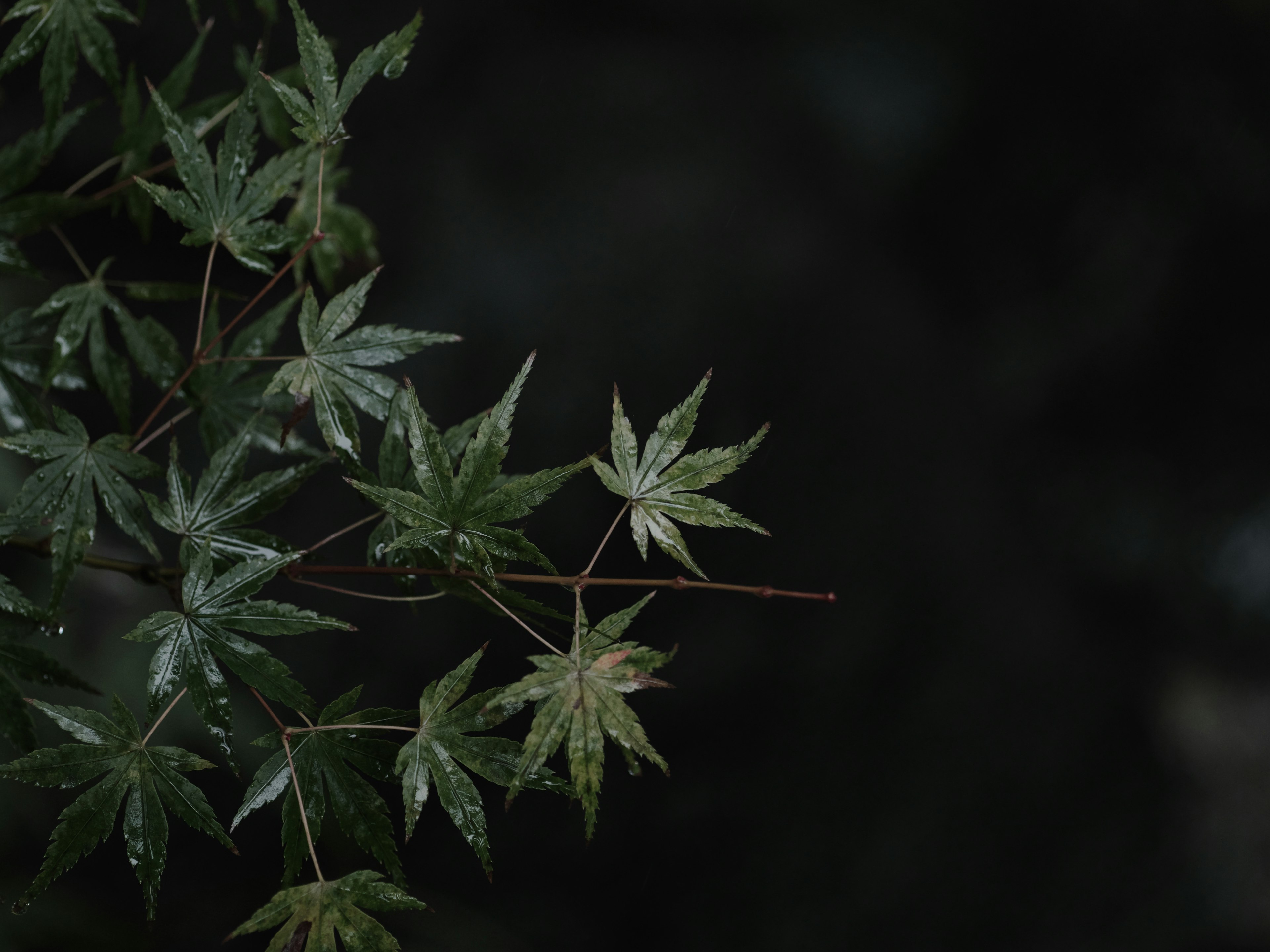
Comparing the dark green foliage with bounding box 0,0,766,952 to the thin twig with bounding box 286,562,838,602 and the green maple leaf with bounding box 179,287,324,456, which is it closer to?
the thin twig with bounding box 286,562,838,602

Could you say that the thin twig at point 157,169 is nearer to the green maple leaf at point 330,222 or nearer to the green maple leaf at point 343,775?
the green maple leaf at point 330,222

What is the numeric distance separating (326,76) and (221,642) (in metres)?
0.71

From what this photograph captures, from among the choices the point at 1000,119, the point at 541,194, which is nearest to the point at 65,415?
the point at 541,194

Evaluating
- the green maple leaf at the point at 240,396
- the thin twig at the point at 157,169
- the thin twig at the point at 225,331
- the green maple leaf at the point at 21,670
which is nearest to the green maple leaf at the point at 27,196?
the thin twig at the point at 157,169

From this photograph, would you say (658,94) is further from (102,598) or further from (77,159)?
(102,598)

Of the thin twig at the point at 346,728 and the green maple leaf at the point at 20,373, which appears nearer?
the thin twig at the point at 346,728

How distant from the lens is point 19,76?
2748 millimetres

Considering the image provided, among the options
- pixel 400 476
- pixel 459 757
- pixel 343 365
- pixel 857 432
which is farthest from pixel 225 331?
pixel 857 432

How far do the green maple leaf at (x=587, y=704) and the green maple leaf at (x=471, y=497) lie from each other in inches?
4.6

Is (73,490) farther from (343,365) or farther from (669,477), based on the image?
(669,477)

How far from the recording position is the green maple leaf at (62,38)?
1.18m

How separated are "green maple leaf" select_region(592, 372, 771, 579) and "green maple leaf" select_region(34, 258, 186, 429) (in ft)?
3.02

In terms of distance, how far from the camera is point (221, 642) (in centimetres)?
94

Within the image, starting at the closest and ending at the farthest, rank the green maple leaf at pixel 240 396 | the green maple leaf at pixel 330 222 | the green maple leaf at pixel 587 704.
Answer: the green maple leaf at pixel 587 704
the green maple leaf at pixel 240 396
the green maple leaf at pixel 330 222
